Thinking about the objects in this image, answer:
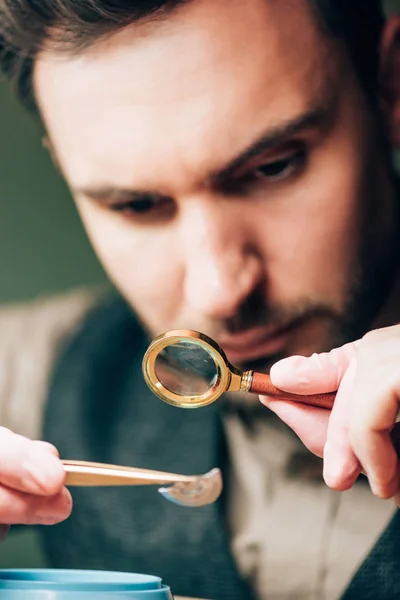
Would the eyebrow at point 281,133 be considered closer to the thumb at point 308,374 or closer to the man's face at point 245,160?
the man's face at point 245,160

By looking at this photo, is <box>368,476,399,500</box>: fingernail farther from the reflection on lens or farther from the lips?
the lips

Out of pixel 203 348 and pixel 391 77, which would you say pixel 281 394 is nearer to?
pixel 203 348

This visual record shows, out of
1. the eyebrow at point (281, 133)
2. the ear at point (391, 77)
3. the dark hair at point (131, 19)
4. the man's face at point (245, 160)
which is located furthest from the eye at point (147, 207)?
the ear at point (391, 77)

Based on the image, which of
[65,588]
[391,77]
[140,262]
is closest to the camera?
[65,588]

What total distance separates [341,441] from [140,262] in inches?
22.5

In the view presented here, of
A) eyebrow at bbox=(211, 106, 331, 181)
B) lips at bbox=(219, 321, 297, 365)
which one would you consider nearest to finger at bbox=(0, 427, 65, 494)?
lips at bbox=(219, 321, 297, 365)

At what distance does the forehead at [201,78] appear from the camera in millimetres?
1105

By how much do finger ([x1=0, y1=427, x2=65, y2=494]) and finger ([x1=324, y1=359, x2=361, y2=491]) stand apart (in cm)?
29

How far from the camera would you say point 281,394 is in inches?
31.0

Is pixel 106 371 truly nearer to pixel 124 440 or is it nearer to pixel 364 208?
pixel 124 440

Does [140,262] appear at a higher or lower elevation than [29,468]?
lower

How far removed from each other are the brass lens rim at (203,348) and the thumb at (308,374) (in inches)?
2.5

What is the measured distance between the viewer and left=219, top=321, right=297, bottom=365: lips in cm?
117

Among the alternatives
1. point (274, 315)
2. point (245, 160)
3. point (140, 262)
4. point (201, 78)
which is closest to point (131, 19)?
point (201, 78)
